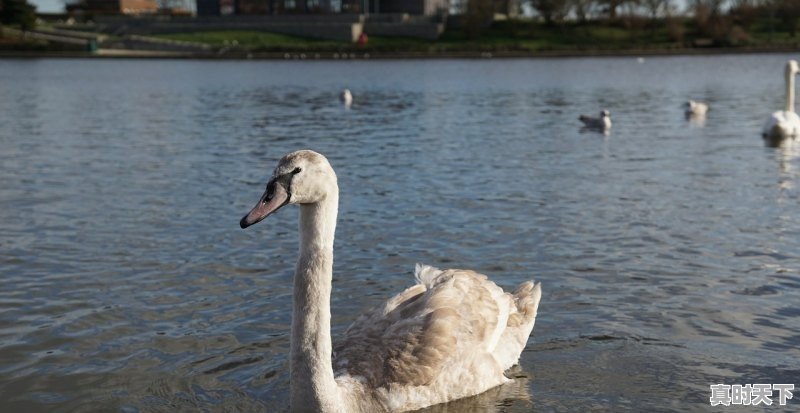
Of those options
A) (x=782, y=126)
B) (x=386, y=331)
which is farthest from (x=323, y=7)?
(x=386, y=331)

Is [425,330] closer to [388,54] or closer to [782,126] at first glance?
[782,126]

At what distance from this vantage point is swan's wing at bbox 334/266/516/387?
21.8 feet

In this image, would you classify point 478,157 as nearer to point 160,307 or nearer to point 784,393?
point 160,307

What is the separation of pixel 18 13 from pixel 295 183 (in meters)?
115

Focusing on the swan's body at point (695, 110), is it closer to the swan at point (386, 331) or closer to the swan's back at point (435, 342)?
the swan at point (386, 331)

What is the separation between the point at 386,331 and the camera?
22.7 feet

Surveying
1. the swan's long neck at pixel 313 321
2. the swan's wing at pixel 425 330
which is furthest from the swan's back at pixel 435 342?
the swan's long neck at pixel 313 321

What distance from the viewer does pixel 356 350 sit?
683 centimetres

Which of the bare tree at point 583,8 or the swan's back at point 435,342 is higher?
the bare tree at point 583,8

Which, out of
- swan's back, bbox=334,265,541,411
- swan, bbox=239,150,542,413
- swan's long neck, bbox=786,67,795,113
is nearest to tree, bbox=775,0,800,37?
swan's long neck, bbox=786,67,795,113

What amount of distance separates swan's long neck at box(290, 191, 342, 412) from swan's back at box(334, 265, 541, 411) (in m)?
0.52

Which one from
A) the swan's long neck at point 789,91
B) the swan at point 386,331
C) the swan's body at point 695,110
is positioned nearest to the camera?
the swan at point 386,331

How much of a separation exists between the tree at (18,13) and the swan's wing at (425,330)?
112m

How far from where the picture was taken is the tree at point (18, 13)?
359ft
